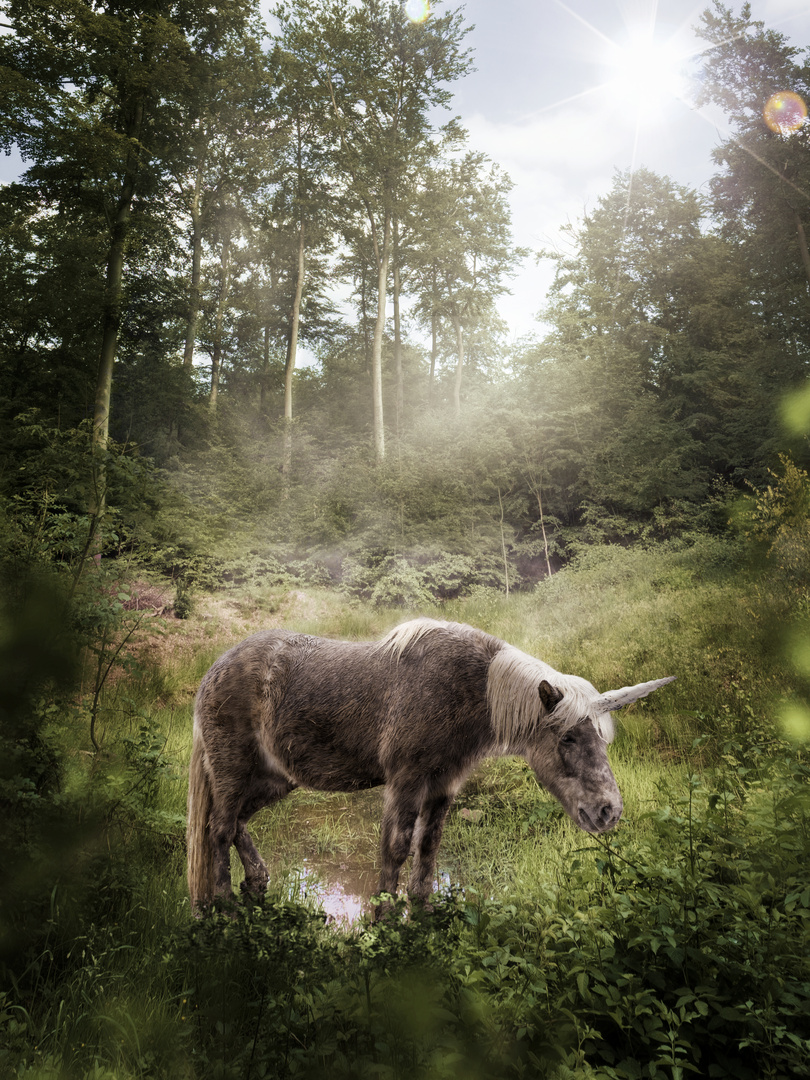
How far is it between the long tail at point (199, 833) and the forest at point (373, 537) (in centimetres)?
18

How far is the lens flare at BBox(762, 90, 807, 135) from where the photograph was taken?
13727 millimetres

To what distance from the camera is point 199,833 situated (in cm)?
302

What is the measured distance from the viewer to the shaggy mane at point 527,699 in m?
2.56

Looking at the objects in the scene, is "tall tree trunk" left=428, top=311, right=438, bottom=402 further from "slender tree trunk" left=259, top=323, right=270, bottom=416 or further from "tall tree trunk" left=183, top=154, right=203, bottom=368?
"tall tree trunk" left=183, top=154, right=203, bottom=368

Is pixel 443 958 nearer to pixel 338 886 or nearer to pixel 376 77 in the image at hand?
pixel 338 886

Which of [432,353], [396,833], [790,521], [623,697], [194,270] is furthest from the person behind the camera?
[432,353]

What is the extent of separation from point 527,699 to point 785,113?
64.5ft

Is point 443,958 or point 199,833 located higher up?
point 443,958

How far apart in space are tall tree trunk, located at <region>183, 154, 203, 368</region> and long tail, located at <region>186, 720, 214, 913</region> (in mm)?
16663

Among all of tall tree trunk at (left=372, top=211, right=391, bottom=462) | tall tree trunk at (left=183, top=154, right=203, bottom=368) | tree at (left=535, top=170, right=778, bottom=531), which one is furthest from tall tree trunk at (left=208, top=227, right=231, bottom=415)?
tree at (left=535, top=170, right=778, bottom=531)

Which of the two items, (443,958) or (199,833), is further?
(199,833)

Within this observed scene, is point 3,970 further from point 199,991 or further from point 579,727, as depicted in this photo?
point 579,727

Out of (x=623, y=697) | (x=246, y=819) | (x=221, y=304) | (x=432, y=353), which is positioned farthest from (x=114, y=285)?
(x=432, y=353)

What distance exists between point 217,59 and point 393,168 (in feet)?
23.6
